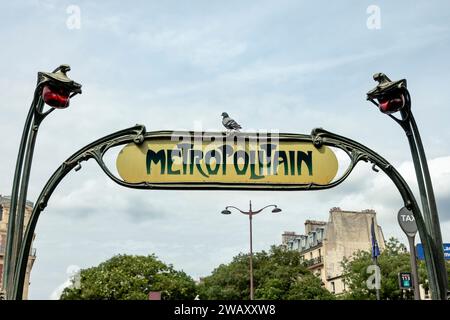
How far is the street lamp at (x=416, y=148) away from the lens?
297 inches

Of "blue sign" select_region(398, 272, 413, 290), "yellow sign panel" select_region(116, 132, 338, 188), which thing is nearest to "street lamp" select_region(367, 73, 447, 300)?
"yellow sign panel" select_region(116, 132, 338, 188)

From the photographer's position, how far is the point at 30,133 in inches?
295

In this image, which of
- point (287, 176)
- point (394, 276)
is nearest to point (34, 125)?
point (287, 176)

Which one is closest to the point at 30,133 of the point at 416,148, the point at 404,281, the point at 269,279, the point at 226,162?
the point at 226,162

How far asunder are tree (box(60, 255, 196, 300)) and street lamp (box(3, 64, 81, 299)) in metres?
44.5

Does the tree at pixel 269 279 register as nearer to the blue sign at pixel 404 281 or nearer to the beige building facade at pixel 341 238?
the beige building facade at pixel 341 238

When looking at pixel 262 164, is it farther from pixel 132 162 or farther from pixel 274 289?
pixel 274 289

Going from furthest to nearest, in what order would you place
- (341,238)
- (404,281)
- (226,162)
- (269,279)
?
(341,238), (269,279), (404,281), (226,162)

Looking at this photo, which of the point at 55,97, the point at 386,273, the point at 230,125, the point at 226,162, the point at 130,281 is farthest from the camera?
the point at 130,281

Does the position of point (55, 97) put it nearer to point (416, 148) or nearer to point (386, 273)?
point (416, 148)

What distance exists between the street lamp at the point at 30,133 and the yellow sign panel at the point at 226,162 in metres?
1.20

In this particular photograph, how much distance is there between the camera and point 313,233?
7369 cm

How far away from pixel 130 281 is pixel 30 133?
154 feet

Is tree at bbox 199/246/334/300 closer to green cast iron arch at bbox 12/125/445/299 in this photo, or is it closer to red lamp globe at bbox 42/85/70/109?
green cast iron arch at bbox 12/125/445/299
